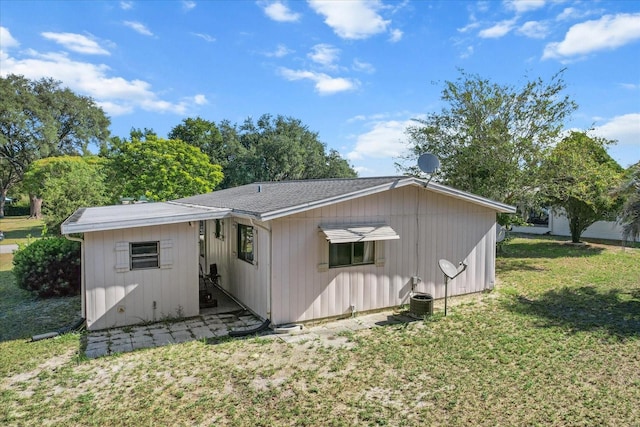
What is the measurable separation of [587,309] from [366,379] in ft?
22.6

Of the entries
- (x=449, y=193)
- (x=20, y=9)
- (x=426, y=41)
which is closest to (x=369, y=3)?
(x=426, y=41)

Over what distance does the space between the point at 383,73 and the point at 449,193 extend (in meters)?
9.35

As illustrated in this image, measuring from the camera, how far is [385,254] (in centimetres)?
930

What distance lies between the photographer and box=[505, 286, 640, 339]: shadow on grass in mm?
8359

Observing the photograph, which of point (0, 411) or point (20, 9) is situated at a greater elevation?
point (20, 9)

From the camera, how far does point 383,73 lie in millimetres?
17188

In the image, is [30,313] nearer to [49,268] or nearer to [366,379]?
[49,268]

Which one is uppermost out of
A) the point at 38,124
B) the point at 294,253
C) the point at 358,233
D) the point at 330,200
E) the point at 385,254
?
the point at 38,124

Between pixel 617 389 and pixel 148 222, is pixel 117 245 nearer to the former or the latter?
pixel 148 222

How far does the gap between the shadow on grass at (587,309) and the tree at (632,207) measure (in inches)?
69.2

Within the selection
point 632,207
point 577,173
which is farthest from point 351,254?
point 577,173

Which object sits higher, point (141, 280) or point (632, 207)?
Answer: point (632, 207)

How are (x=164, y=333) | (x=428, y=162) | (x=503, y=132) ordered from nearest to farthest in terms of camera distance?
1. (x=164, y=333)
2. (x=428, y=162)
3. (x=503, y=132)

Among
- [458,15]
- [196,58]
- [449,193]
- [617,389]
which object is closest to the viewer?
[617,389]
